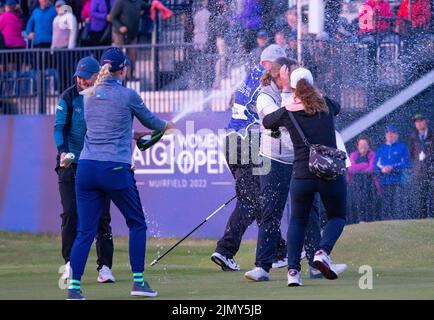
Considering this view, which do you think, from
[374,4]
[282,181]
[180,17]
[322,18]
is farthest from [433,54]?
[282,181]

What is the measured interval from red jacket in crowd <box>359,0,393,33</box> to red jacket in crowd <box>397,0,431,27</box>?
23 cm

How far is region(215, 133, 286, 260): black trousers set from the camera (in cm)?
1305

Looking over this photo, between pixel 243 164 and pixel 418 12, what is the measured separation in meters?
5.07

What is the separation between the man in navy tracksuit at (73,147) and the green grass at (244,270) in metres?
0.33

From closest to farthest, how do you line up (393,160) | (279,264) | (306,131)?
(306,131) < (279,264) < (393,160)

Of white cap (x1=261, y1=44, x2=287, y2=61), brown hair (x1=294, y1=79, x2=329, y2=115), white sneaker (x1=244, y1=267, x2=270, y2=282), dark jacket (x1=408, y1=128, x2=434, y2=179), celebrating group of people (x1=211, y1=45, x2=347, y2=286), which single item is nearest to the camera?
brown hair (x1=294, y1=79, x2=329, y2=115)

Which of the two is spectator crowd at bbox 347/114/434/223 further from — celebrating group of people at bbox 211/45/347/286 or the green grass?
celebrating group of people at bbox 211/45/347/286

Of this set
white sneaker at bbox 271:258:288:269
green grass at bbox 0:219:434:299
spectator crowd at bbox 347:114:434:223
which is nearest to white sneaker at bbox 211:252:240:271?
green grass at bbox 0:219:434:299

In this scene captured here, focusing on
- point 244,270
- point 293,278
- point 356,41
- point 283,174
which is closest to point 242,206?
point 244,270

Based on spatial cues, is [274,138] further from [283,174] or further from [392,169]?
[392,169]

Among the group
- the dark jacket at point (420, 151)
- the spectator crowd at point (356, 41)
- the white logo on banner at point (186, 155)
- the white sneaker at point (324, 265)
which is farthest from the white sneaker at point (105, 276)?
the white logo on banner at point (186, 155)

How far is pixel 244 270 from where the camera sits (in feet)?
45.5

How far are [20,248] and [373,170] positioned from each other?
537cm
